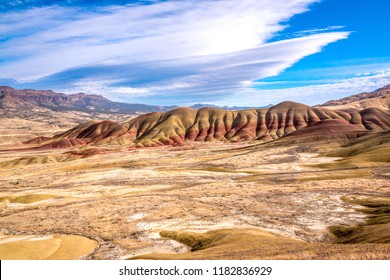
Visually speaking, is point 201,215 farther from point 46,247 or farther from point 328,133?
point 328,133

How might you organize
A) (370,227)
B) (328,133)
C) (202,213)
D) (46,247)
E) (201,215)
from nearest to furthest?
(46,247) → (370,227) → (201,215) → (202,213) → (328,133)

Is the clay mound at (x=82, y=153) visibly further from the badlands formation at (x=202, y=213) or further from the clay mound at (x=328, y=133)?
the clay mound at (x=328, y=133)

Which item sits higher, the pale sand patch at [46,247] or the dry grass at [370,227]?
the pale sand patch at [46,247]

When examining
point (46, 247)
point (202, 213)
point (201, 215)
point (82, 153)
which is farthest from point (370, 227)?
point (82, 153)

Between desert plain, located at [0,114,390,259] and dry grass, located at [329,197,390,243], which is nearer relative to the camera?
dry grass, located at [329,197,390,243]

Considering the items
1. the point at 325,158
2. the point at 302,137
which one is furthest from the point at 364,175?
the point at 302,137

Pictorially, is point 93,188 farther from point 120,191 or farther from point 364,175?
point 364,175

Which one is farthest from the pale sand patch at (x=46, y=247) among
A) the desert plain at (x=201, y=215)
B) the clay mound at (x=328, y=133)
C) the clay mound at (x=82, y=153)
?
the clay mound at (x=328, y=133)

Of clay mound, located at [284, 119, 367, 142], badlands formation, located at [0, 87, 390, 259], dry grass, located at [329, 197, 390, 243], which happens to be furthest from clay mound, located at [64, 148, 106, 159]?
dry grass, located at [329, 197, 390, 243]

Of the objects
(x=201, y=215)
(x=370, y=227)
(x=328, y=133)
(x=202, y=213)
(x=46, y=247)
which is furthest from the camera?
(x=328, y=133)

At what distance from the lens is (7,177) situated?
11181 centimetres

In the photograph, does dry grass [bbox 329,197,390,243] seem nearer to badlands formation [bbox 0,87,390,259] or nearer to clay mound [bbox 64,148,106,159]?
badlands formation [bbox 0,87,390,259]
